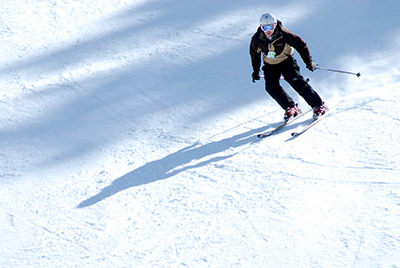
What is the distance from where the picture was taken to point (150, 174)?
6.89m

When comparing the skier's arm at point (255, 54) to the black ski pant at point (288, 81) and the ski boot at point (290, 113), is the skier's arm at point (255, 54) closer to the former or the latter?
the black ski pant at point (288, 81)

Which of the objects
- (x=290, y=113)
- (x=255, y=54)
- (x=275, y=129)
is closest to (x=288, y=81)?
(x=290, y=113)

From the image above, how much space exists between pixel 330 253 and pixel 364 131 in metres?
2.34

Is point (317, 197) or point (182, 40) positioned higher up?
point (182, 40)

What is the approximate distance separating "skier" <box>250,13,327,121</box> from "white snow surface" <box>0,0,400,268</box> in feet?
1.13

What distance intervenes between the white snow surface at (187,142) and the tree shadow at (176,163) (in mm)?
27

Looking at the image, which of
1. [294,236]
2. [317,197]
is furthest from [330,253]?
[317,197]

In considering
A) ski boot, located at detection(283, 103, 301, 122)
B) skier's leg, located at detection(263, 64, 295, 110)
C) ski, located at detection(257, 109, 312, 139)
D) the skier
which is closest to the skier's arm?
the skier

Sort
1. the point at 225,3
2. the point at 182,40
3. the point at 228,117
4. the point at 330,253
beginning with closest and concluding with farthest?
the point at 330,253
the point at 228,117
the point at 182,40
the point at 225,3

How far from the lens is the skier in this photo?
6.78 meters

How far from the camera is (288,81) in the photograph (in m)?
7.20

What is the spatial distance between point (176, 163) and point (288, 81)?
1909 mm

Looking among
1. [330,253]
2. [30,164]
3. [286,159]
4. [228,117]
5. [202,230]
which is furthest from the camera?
[228,117]

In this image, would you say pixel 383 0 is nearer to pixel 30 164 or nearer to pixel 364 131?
pixel 364 131
